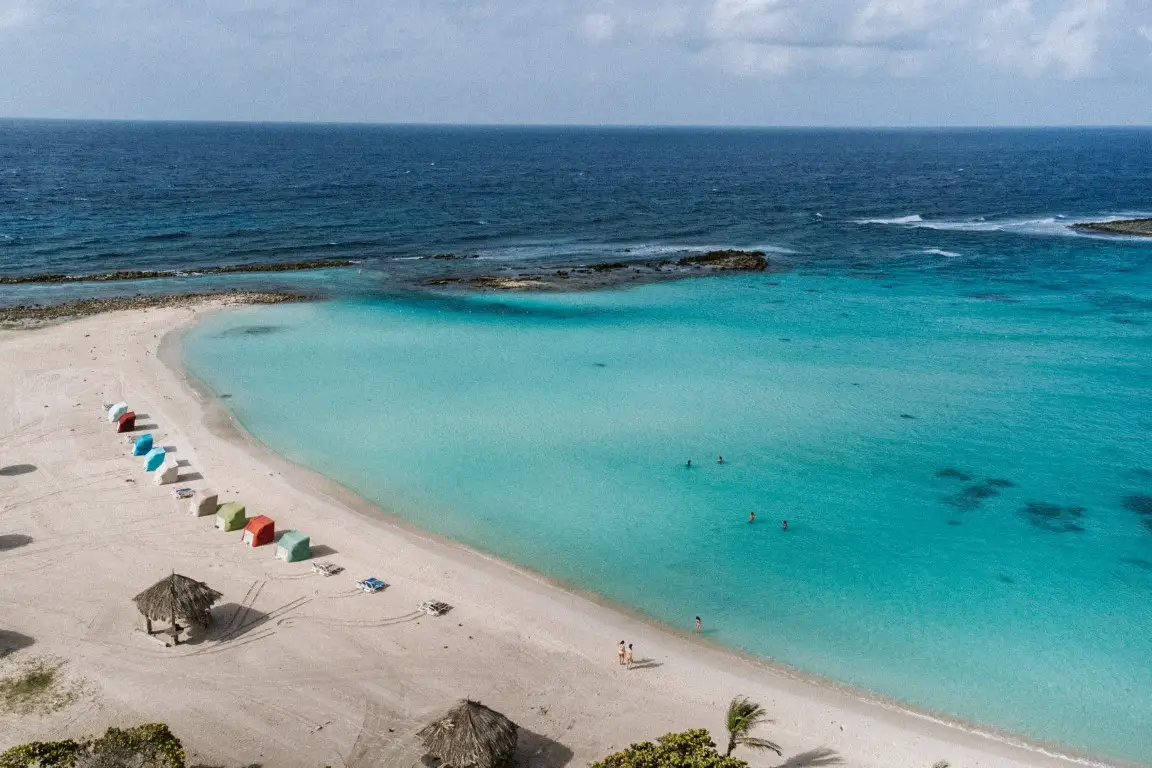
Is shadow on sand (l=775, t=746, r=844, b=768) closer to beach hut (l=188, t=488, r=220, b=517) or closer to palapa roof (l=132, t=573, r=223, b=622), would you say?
palapa roof (l=132, t=573, r=223, b=622)

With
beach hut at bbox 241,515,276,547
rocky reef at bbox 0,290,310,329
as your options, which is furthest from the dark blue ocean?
beach hut at bbox 241,515,276,547

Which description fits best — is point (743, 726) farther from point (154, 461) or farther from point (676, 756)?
point (154, 461)

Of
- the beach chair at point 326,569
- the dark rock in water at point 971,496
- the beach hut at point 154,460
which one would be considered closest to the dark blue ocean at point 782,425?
the dark rock in water at point 971,496

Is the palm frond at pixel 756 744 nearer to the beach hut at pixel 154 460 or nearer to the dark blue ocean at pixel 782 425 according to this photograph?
the dark blue ocean at pixel 782 425

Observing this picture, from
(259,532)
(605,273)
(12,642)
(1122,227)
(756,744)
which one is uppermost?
(1122,227)

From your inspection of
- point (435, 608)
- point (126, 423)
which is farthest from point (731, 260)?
point (435, 608)
